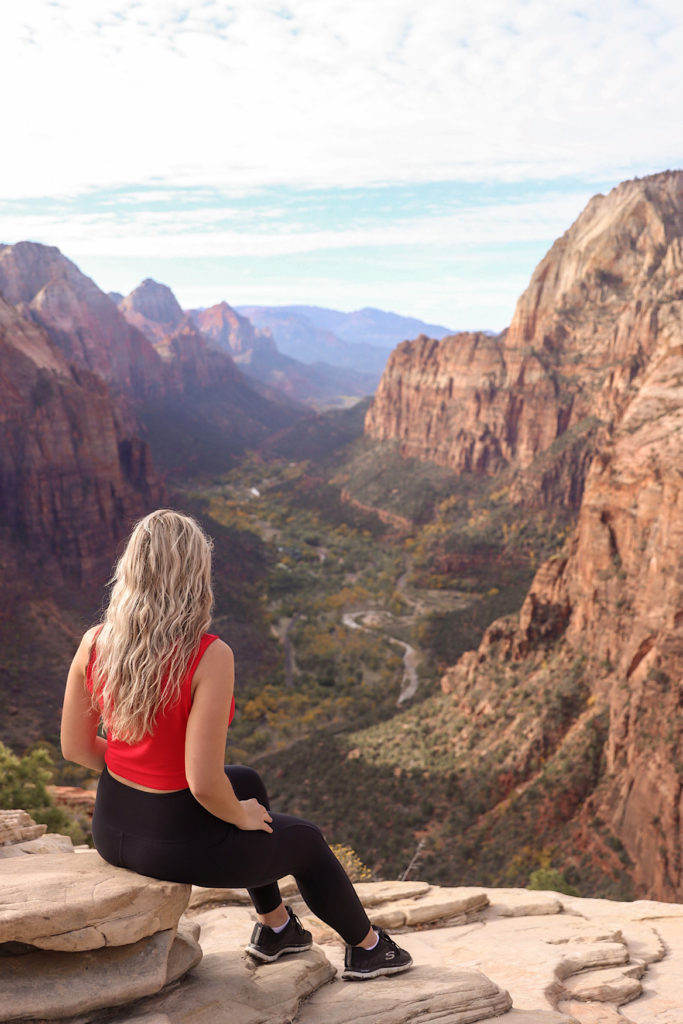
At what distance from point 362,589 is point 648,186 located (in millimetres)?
75395

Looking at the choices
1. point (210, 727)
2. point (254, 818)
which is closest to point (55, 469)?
point (254, 818)

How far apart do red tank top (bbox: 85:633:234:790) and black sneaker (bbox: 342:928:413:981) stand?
2485 mm

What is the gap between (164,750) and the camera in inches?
188

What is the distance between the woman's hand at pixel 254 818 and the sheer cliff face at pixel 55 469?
47761mm

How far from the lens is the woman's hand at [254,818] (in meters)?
5.06

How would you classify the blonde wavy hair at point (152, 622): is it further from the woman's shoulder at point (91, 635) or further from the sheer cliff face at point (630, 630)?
the sheer cliff face at point (630, 630)

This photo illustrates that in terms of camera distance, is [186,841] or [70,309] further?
[70,309]

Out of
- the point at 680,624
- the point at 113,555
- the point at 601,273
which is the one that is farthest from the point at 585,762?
the point at 601,273

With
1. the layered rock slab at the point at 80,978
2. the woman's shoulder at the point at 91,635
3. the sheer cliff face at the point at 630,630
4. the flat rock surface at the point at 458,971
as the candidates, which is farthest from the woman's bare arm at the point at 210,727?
the sheer cliff face at the point at 630,630

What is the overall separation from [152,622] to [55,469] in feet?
176

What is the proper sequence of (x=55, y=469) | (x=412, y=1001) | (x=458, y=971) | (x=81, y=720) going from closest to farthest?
1. (x=81, y=720)
2. (x=412, y=1001)
3. (x=458, y=971)
4. (x=55, y=469)

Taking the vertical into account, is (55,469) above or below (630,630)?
above

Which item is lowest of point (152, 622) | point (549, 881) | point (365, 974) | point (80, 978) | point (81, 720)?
point (549, 881)

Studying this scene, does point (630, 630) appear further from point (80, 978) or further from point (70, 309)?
point (70, 309)
